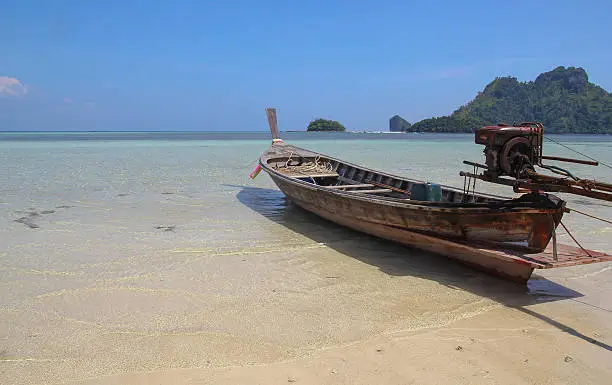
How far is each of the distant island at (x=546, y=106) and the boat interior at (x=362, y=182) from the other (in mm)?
87730

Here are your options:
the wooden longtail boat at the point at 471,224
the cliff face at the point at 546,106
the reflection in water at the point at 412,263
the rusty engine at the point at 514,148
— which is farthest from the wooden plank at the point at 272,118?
the cliff face at the point at 546,106

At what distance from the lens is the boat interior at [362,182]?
605 centimetres

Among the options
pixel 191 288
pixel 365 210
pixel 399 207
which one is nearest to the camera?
pixel 191 288

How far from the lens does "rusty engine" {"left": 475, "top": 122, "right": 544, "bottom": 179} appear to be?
487cm

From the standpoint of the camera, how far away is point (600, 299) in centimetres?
470

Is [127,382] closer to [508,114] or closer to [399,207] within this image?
[399,207]

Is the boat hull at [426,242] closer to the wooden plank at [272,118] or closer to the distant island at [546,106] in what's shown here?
the wooden plank at [272,118]

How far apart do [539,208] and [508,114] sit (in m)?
109

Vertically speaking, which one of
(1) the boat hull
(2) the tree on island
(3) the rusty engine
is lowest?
(1) the boat hull

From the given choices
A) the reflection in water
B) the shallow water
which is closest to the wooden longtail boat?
the reflection in water

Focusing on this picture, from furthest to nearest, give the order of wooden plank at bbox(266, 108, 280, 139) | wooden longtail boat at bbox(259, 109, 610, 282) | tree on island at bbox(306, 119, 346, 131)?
1. tree on island at bbox(306, 119, 346, 131)
2. wooden plank at bbox(266, 108, 280, 139)
3. wooden longtail boat at bbox(259, 109, 610, 282)

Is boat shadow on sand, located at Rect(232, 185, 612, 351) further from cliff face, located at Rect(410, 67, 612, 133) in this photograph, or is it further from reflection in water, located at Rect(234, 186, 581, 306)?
cliff face, located at Rect(410, 67, 612, 133)

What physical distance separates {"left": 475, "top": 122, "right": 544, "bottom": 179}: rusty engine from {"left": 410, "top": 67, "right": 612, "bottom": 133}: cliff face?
96.6 meters

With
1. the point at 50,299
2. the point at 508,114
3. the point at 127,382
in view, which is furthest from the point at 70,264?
the point at 508,114
